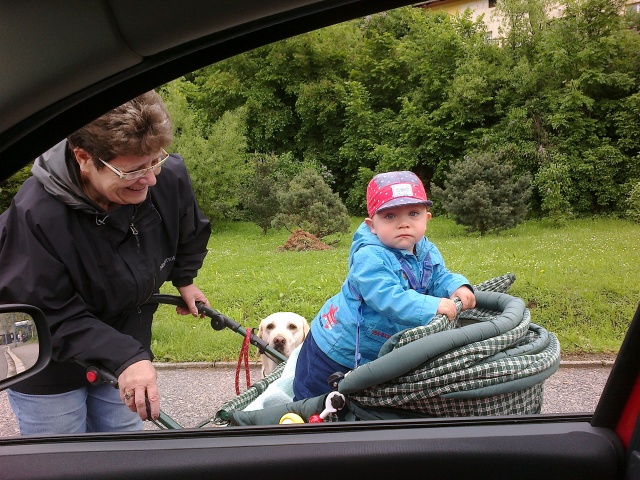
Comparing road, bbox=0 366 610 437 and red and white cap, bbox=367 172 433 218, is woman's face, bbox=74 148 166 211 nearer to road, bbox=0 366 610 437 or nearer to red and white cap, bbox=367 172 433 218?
red and white cap, bbox=367 172 433 218

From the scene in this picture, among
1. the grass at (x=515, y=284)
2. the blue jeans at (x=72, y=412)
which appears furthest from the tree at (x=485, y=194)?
the blue jeans at (x=72, y=412)

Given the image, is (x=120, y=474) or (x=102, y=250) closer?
(x=120, y=474)

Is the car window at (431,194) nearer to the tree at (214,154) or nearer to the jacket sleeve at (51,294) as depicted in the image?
the tree at (214,154)

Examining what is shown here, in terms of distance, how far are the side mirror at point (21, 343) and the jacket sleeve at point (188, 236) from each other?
110cm

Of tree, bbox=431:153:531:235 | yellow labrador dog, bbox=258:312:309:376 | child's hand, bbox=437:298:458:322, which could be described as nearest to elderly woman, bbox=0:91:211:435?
child's hand, bbox=437:298:458:322

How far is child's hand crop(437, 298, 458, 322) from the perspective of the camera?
83.7 inches

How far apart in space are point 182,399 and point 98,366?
8.98 ft

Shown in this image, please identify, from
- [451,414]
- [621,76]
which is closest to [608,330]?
[621,76]

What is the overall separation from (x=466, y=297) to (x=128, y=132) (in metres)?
1.38

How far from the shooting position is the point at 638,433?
1.34 m

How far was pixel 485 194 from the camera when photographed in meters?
9.42

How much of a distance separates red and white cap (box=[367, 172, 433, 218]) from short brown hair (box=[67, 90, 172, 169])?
33.9 inches

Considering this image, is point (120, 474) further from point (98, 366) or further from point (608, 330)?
point (608, 330)

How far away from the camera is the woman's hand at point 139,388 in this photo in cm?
183
